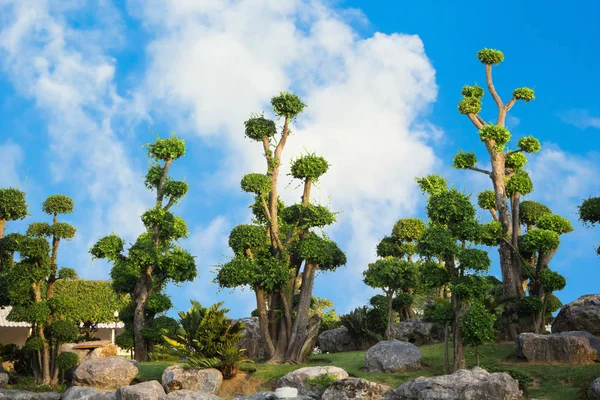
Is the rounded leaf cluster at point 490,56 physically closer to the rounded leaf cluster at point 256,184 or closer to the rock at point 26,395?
the rounded leaf cluster at point 256,184

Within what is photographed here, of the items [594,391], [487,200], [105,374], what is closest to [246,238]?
[105,374]

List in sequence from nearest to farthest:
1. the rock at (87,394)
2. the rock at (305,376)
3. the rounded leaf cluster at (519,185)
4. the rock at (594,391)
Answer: the rock at (594,391) < the rock at (305,376) < the rock at (87,394) < the rounded leaf cluster at (519,185)

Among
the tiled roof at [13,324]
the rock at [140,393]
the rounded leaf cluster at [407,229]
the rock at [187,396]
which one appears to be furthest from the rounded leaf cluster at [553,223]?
the tiled roof at [13,324]

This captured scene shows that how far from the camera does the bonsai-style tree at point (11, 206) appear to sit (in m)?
22.7

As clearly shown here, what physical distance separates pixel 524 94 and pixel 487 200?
5.40m

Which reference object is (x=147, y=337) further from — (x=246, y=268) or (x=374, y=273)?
(x=374, y=273)

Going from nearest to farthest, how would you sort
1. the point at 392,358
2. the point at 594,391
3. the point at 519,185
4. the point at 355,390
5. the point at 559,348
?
the point at 594,391
the point at 355,390
the point at 559,348
the point at 392,358
the point at 519,185

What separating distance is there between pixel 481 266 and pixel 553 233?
7.07 m

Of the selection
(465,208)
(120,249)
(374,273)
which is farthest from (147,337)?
(465,208)

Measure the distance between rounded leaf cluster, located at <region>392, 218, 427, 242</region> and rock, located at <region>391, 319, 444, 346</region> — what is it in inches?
192

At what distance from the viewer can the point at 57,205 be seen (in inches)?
952

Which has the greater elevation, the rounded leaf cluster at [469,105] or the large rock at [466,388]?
the rounded leaf cluster at [469,105]

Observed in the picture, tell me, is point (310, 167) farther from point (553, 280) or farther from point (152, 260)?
point (553, 280)

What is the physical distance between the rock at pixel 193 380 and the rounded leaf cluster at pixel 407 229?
13.1 m
